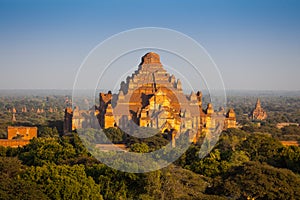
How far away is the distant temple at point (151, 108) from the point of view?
41.5 m

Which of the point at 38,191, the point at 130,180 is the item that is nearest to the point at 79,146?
the point at 130,180

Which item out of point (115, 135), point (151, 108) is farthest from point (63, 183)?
point (151, 108)

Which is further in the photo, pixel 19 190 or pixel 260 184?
pixel 260 184

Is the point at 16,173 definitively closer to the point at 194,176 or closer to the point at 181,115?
the point at 194,176

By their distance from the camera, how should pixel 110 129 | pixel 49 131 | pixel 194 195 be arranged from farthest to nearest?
pixel 49 131 → pixel 110 129 → pixel 194 195

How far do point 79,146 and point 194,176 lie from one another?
11.7 meters

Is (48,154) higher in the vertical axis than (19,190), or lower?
lower

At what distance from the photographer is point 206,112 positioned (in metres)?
45.1

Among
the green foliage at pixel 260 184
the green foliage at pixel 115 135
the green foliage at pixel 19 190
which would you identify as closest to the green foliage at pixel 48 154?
the green foliage at pixel 115 135

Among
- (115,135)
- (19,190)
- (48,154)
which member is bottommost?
(48,154)

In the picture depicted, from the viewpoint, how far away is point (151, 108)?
1697 inches

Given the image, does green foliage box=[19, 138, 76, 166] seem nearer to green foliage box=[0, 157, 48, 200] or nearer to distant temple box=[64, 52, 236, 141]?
green foliage box=[0, 157, 48, 200]

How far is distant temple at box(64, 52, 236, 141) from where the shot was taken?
4150cm

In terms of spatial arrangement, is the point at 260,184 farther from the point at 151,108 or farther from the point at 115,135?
the point at 151,108
